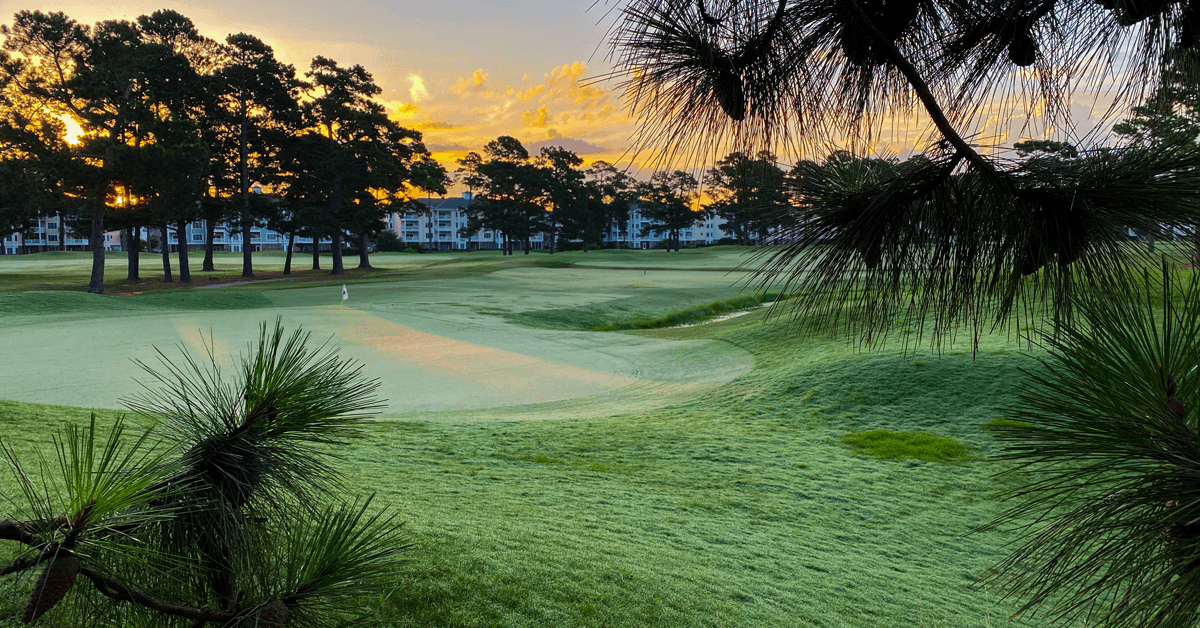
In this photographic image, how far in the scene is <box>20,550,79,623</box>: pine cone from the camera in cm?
104

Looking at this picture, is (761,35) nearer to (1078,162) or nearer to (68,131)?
(1078,162)

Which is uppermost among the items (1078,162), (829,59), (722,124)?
(829,59)

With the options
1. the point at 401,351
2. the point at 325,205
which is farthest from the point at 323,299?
the point at 325,205

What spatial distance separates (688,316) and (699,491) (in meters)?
18.0

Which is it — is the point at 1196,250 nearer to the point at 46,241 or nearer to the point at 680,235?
the point at 680,235

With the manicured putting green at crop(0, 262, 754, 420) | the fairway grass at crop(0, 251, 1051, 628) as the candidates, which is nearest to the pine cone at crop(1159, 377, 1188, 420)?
the fairway grass at crop(0, 251, 1051, 628)

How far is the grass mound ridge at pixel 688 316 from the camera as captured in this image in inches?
835

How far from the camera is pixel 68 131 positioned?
24781mm

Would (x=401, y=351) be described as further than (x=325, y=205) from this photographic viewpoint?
No

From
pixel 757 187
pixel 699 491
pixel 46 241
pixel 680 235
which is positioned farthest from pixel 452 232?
pixel 757 187

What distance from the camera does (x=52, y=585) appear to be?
107 cm

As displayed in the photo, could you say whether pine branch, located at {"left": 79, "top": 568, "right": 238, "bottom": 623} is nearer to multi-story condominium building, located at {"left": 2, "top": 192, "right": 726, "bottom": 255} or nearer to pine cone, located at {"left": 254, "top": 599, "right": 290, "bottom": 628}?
pine cone, located at {"left": 254, "top": 599, "right": 290, "bottom": 628}

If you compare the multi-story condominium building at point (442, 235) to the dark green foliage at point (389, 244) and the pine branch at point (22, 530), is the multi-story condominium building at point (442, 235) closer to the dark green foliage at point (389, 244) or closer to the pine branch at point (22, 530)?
the dark green foliage at point (389, 244)

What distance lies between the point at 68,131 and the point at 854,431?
27861mm
